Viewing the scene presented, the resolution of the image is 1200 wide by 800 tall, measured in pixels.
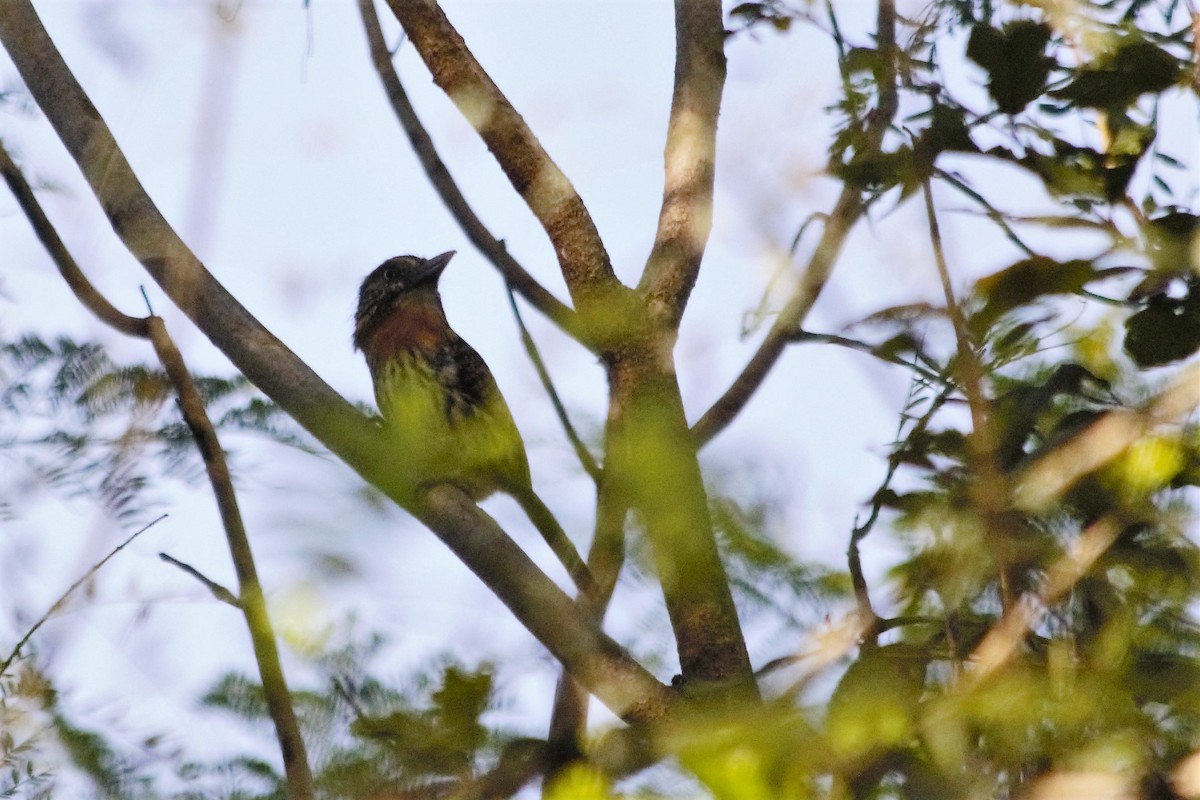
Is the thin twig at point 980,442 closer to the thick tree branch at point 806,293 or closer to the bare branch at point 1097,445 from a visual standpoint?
the bare branch at point 1097,445

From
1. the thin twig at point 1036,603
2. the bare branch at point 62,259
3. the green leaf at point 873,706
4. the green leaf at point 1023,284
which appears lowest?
the green leaf at point 873,706

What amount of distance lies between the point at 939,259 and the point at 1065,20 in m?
0.52

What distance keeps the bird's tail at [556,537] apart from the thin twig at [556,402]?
0.35ft

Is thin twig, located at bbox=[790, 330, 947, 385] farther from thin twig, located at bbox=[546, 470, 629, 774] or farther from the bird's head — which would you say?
the bird's head

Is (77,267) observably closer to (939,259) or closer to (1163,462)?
(939,259)

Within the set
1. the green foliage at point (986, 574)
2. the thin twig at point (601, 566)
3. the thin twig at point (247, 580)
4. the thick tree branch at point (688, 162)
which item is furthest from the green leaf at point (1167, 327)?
the thin twig at point (247, 580)

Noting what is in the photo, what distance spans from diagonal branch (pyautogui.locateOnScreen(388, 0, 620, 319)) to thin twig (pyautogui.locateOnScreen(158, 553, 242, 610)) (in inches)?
34.7

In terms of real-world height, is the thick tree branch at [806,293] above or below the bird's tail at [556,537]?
above

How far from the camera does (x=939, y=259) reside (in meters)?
1.60

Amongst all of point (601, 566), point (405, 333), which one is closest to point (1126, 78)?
point (601, 566)

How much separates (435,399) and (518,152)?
0.69 m

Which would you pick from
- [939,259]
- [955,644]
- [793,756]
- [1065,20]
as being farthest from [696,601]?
[1065,20]

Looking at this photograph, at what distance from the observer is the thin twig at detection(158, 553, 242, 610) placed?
197 centimetres

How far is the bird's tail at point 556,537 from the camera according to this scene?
1.87 metres
